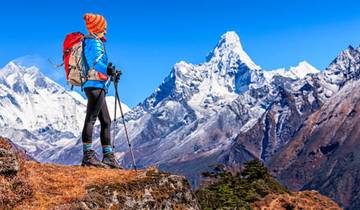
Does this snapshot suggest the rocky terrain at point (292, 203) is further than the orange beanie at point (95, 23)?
Yes

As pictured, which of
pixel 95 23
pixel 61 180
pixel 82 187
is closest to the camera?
pixel 82 187

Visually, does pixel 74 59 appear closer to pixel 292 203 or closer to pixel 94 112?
pixel 94 112

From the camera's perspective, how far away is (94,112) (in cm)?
1858

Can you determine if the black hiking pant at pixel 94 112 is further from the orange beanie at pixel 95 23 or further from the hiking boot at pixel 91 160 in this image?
the orange beanie at pixel 95 23

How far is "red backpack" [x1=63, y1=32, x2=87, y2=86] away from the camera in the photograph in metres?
18.7

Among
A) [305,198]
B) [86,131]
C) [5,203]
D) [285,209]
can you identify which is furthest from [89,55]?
[305,198]

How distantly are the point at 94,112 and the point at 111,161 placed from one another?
182cm

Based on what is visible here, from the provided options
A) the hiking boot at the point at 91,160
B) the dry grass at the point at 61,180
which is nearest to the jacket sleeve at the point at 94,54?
the hiking boot at the point at 91,160

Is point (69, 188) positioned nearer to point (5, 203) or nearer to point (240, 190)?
point (5, 203)

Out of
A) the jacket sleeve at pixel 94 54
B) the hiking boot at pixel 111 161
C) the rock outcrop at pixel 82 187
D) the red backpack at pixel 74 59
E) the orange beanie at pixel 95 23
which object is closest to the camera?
the rock outcrop at pixel 82 187

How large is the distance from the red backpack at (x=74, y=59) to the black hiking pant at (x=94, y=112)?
58 cm

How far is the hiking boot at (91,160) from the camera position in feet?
61.0

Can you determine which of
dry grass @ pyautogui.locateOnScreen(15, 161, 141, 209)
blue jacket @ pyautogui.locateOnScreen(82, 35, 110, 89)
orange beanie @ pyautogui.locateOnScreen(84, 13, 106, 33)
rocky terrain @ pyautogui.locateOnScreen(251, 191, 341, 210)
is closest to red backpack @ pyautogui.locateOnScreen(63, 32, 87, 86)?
blue jacket @ pyautogui.locateOnScreen(82, 35, 110, 89)

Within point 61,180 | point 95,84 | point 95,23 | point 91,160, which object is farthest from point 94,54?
point 61,180
